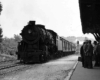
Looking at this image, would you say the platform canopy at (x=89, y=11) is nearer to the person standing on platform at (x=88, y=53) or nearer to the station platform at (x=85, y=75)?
the person standing on platform at (x=88, y=53)

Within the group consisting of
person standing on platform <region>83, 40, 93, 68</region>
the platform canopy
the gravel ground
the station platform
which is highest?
the platform canopy

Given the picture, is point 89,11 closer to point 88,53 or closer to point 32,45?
point 88,53

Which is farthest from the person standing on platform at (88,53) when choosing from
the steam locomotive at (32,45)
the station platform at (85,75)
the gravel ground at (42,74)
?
the steam locomotive at (32,45)

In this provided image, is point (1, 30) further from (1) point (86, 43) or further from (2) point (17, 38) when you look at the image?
(1) point (86, 43)

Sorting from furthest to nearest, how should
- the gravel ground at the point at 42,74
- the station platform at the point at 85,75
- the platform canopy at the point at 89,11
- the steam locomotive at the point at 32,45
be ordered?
the steam locomotive at the point at 32,45
the gravel ground at the point at 42,74
the platform canopy at the point at 89,11
the station platform at the point at 85,75

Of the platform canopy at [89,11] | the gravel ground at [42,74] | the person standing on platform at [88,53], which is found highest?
the platform canopy at [89,11]

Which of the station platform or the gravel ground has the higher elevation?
the station platform

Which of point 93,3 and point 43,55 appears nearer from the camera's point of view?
point 93,3

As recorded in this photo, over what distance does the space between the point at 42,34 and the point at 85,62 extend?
6959 mm

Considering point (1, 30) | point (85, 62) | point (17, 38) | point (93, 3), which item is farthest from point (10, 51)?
point (93, 3)

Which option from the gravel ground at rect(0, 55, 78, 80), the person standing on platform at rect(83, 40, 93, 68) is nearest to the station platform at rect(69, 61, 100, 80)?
the gravel ground at rect(0, 55, 78, 80)

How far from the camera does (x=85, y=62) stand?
12.1m

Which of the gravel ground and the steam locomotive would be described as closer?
the gravel ground

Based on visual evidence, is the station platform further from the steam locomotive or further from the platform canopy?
the steam locomotive
